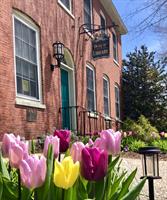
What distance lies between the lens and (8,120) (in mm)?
10008

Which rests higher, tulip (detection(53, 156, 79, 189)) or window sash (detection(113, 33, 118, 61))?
window sash (detection(113, 33, 118, 61))

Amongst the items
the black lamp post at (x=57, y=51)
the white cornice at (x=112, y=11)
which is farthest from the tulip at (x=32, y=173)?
the white cornice at (x=112, y=11)

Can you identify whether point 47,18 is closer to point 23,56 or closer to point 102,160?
point 23,56

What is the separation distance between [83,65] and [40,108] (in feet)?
18.7

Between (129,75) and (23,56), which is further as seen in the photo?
(129,75)

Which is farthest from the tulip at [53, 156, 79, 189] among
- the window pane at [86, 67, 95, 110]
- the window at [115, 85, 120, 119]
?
the window at [115, 85, 120, 119]

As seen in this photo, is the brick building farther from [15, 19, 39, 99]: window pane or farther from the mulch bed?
the mulch bed

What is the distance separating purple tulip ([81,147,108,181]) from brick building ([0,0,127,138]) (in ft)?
25.5

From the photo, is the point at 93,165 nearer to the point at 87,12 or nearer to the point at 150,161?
the point at 150,161

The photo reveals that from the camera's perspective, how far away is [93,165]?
2.04m

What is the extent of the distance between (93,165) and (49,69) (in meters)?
11.0

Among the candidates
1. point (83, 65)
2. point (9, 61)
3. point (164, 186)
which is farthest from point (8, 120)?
point (83, 65)

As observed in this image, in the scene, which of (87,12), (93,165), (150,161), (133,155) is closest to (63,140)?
(93,165)

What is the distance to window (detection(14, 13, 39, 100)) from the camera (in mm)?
10953
